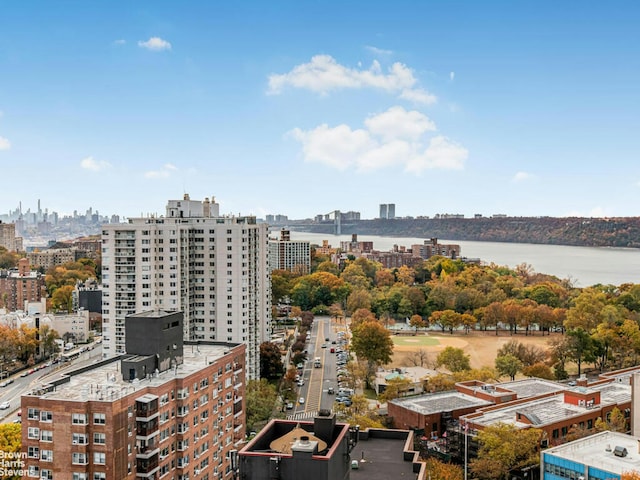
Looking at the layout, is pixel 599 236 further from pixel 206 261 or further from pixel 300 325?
pixel 206 261

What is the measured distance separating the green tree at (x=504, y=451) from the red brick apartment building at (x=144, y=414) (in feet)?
16.1

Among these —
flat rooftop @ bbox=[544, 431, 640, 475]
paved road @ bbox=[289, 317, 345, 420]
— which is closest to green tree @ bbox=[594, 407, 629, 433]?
flat rooftop @ bbox=[544, 431, 640, 475]

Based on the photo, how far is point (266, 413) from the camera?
52.7 ft

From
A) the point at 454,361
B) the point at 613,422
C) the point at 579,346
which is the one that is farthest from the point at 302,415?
the point at 579,346

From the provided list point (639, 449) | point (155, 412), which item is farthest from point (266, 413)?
point (639, 449)

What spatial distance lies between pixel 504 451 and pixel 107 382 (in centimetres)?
771

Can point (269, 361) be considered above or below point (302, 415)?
above

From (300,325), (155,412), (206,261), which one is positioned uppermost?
(206,261)

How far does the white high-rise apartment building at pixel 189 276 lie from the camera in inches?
730

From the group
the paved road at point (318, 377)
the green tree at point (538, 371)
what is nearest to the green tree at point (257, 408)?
the paved road at point (318, 377)

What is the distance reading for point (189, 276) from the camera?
771 inches

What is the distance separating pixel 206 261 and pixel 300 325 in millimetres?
13696

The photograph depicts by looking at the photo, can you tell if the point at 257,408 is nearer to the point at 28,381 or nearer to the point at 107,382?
the point at 107,382

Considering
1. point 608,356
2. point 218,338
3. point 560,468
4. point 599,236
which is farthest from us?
point 599,236
